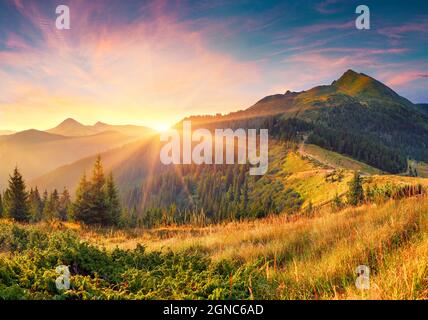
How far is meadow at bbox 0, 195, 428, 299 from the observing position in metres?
Result: 4.20

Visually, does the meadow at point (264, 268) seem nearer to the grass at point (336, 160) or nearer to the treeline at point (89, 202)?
the treeline at point (89, 202)

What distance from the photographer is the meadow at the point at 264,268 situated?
420 centimetres

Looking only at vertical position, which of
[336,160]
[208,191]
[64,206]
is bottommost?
[208,191]

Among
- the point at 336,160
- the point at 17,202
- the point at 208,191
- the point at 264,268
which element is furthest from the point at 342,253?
the point at 208,191

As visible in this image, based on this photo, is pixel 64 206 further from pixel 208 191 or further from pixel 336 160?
pixel 336 160

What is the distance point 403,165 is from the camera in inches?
6747

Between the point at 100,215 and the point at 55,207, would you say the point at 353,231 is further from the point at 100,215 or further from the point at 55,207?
the point at 55,207

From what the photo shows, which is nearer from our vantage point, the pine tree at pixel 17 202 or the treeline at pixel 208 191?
the pine tree at pixel 17 202

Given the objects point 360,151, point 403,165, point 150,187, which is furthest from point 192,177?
point 403,165

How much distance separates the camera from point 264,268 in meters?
6.27

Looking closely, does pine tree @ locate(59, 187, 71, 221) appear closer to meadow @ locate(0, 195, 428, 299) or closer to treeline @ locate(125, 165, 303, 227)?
treeline @ locate(125, 165, 303, 227)

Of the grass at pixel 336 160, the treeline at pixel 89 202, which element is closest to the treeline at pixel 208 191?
the grass at pixel 336 160

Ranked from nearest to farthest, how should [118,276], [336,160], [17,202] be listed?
[118,276] → [17,202] → [336,160]
